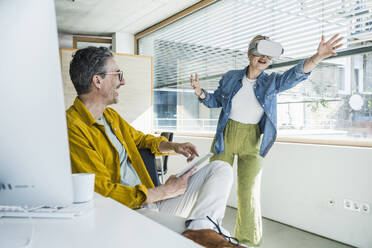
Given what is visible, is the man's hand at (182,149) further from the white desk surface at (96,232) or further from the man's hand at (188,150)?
the white desk surface at (96,232)

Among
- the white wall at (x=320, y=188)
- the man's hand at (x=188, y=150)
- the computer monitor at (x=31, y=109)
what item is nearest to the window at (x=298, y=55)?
the white wall at (x=320, y=188)

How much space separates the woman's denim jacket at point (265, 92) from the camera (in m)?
2.18

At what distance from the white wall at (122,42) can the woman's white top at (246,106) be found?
4.19 m

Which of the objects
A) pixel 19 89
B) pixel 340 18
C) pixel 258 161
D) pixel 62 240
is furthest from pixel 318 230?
pixel 19 89

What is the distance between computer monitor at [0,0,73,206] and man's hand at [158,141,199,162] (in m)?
1.18

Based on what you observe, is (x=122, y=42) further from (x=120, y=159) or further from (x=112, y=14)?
(x=120, y=159)

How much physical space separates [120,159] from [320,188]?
1.79 metres

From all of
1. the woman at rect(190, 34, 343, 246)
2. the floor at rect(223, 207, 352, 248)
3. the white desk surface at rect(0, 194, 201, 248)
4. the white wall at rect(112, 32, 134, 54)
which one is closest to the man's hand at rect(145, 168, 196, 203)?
the white desk surface at rect(0, 194, 201, 248)

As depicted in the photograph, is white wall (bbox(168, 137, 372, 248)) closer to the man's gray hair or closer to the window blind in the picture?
the window blind

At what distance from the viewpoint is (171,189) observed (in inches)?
55.4

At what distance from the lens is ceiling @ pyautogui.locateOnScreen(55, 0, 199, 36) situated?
179 inches

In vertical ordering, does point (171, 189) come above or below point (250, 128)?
below

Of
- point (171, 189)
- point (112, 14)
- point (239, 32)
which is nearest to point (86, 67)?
point (171, 189)

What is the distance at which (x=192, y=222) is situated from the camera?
107 cm
